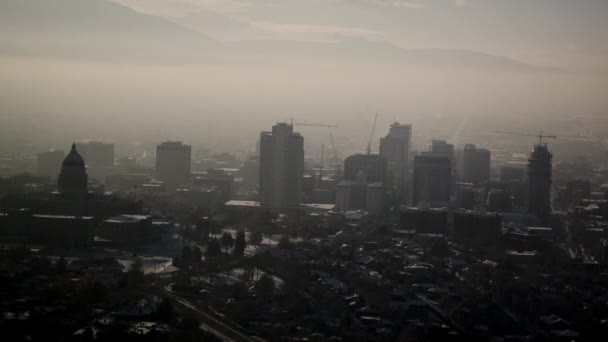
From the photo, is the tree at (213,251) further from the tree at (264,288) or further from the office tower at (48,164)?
the office tower at (48,164)

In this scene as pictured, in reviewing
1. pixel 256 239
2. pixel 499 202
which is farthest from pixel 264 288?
pixel 499 202

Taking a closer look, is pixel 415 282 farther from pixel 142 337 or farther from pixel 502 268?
pixel 142 337

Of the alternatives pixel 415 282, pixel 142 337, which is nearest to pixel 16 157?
pixel 415 282

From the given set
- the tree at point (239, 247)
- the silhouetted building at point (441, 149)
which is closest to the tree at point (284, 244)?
the tree at point (239, 247)

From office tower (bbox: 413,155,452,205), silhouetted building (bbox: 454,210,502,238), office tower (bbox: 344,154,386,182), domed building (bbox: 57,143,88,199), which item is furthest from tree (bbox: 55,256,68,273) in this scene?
office tower (bbox: 344,154,386,182)

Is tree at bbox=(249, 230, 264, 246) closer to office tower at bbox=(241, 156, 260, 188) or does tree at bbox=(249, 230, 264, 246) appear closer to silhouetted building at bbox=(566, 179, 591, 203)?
silhouetted building at bbox=(566, 179, 591, 203)

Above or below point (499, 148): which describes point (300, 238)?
below

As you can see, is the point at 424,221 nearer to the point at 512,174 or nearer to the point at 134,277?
the point at 512,174
